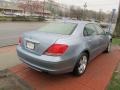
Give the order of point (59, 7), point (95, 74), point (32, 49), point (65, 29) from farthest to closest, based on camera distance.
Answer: point (59, 7)
point (95, 74)
point (65, 29)
point (32, 49)

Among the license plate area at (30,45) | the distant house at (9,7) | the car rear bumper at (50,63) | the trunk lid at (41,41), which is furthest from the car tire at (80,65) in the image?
the distant house at (9,7)

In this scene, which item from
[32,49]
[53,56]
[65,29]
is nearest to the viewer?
[53,56]

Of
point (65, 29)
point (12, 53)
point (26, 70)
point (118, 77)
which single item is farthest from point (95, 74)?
point (12, 53)

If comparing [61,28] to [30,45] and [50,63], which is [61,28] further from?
[50,63]

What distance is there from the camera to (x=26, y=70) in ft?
15.0

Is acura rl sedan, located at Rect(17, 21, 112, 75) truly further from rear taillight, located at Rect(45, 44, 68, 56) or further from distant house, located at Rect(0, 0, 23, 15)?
distant house, located at Rect(0, 0, 23, 15)

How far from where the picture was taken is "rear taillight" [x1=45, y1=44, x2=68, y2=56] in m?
3.54

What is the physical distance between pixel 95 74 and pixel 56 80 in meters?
1.27

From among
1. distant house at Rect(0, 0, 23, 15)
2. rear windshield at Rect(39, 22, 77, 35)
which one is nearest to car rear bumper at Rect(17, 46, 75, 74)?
rear windshield at Rect(39, 22, 77, 35)

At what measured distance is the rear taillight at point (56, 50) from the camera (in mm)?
3537

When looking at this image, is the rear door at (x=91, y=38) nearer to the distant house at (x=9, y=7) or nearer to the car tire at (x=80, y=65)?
the car tire at (x=80, y=65)

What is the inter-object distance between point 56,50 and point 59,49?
0.22 ft

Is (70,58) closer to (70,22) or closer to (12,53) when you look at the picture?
(70,22)

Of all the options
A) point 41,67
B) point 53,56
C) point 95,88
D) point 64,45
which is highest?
point 64,45
